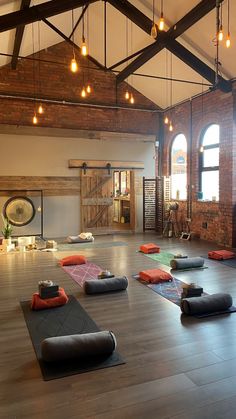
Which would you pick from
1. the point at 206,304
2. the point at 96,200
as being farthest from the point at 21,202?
the point at 206,304

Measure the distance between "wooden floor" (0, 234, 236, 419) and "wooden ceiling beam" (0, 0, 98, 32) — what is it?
4058 millimetres

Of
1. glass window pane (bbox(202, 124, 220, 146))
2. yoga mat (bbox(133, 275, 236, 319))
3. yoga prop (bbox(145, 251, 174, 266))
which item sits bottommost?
yoga mat (bbox(133, 275, 236, 319))

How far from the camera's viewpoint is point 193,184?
8766 millimetres

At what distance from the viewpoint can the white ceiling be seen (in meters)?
6.13

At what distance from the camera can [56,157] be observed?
898 centimetres

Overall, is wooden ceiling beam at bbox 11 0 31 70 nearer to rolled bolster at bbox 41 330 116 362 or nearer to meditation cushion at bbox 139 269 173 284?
meditation cushion at bbox 139 269 173 284

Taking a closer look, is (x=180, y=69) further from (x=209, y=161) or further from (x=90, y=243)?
(x=90, y=243)

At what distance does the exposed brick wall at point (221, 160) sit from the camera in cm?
732

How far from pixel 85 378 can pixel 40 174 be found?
7.04 meters

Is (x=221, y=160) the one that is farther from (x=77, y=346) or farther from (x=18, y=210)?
(x=77, y=346)

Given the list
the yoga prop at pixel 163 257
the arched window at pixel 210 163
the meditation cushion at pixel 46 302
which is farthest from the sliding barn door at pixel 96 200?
Result: the meditation cushion at pixel 46 302

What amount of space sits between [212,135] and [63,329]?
6.50 metres

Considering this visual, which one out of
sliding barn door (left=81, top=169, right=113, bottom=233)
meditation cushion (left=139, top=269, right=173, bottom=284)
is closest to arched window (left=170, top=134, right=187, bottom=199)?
sliding barn door (left=81, top=169, right=113, bottom=233)

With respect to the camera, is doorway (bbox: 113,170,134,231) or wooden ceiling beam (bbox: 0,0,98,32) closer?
wooden ceiling beam (bbox: 0,0,98,32)
